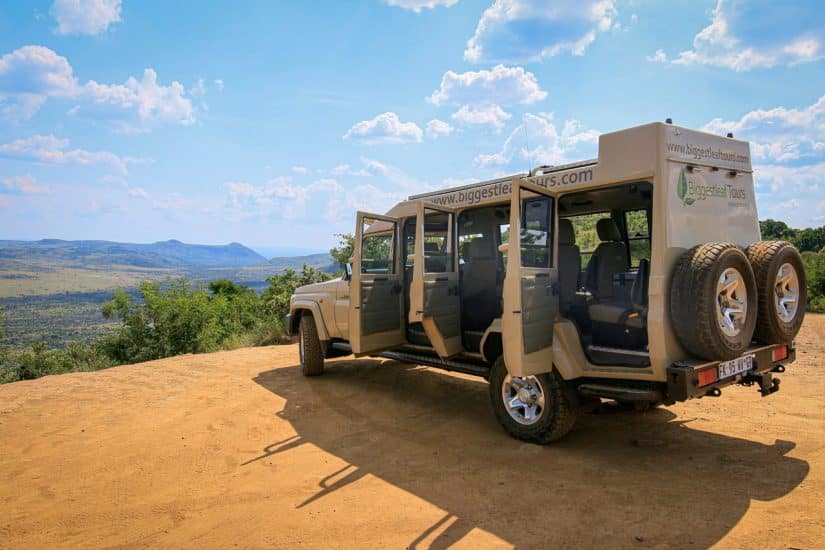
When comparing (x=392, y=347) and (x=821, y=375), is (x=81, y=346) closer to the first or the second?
(x=392, y=347)

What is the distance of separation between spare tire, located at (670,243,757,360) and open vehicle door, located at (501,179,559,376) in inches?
43.1

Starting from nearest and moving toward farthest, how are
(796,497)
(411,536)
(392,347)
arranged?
(411,536) < (796,497) < (392,347)

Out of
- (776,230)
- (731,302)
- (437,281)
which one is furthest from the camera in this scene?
(776,230)

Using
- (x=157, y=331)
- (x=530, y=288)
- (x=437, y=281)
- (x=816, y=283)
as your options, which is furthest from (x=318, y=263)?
(x=530, y=288)

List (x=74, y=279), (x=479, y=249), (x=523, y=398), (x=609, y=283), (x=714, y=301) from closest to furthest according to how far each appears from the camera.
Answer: (x=714, y=301) → (x=523, y=398) → (x=609, y=283) → (x=479, y=249) → (x=74, y=279)

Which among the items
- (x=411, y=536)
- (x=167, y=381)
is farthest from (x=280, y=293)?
(x=411, y=536)

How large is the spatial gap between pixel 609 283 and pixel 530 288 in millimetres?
1269

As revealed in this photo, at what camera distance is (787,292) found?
15.9 ft

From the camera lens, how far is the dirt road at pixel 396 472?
11.4 ft

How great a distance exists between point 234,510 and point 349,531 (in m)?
0.99

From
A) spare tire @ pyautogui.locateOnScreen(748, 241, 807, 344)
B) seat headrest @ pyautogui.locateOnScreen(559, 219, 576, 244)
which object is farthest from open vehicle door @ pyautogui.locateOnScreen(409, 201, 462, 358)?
spare tire @ pyautogui.locateOnScreen(748, 241, 807, 344)

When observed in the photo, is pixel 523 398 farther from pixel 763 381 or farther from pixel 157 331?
pixel 157 331

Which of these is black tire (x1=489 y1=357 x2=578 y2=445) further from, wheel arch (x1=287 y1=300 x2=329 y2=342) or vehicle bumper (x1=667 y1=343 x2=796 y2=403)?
Result: wheel arch (x1=287 y1=300 x2=329 y2=342)

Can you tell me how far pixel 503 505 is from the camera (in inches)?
149
